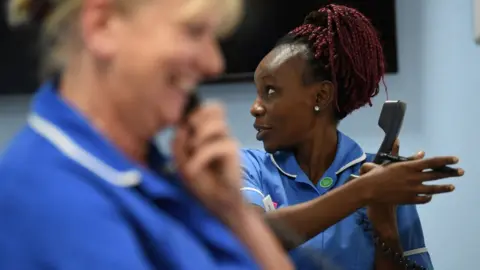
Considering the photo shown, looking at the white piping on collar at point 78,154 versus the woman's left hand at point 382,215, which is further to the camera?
the woman's left hand at point 382,215

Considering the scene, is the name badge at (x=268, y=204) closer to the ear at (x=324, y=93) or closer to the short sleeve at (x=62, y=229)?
the ear at (x=324, y=93)

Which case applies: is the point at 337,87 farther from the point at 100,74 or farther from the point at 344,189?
the point at 100,74

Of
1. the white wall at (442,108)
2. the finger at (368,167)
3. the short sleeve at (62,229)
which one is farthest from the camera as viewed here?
the white wall at (442,108)

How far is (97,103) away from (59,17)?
81 mm

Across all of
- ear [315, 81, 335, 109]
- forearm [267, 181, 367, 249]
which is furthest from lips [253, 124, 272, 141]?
forearm [267, 181, 367, 249]

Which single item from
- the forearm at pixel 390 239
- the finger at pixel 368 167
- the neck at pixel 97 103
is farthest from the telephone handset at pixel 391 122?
the neck at pixel 97 103

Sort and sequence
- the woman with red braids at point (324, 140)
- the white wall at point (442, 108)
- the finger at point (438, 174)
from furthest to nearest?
the white wall at point (442, 108) < the woman with red braids at point (324, 140) < the finger at point (438, 174)

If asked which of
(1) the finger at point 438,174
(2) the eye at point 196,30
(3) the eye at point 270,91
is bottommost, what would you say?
(1) the finger at point 438,174

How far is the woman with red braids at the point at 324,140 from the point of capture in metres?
1.20

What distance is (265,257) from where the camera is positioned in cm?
57

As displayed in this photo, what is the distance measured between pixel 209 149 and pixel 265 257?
11cm

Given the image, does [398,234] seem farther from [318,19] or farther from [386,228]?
[318,19]

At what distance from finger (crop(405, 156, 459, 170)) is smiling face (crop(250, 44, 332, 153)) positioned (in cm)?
31

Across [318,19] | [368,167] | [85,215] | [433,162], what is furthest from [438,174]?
[85,215]
